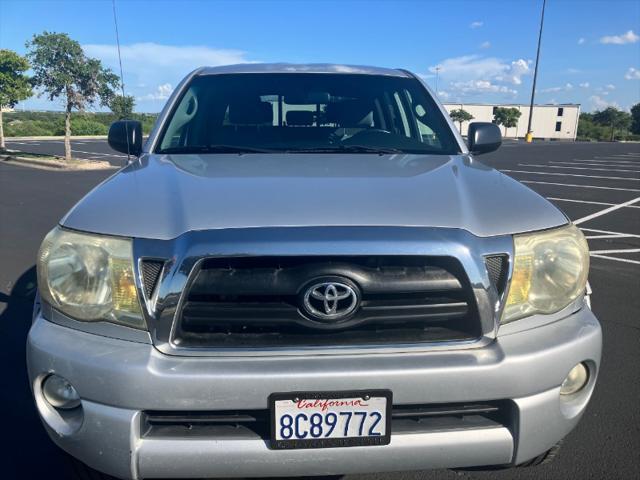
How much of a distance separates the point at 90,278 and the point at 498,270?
1.36 metres

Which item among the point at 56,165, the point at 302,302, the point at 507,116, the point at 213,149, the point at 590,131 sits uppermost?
the point at 507,116

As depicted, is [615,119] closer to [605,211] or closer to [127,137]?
[605,211]

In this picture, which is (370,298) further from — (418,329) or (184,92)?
(184,92)

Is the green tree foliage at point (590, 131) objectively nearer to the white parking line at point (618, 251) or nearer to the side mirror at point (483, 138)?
the white parking line at point (618, 251)

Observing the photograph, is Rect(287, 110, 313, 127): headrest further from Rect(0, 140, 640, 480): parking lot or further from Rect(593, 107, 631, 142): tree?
Rect(593, 107, 631, 142): tree

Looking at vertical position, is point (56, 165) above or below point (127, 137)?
below

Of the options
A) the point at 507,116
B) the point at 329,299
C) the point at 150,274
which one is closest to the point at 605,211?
the point at 329,299

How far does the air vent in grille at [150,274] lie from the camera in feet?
5.54

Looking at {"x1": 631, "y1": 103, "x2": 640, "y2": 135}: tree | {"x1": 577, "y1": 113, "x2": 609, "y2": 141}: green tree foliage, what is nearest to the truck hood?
{"x1": 577, "y1": 113, "x2": 609, "y2": 141}: green tree foliage

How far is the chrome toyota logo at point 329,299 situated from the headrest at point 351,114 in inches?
→ 67.5

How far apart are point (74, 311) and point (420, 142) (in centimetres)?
206

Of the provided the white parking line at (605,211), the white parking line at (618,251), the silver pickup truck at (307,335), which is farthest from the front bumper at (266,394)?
the white parking line at (605,211)

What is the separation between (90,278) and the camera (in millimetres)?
1774

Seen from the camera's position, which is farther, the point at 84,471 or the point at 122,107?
the point at 122,107
